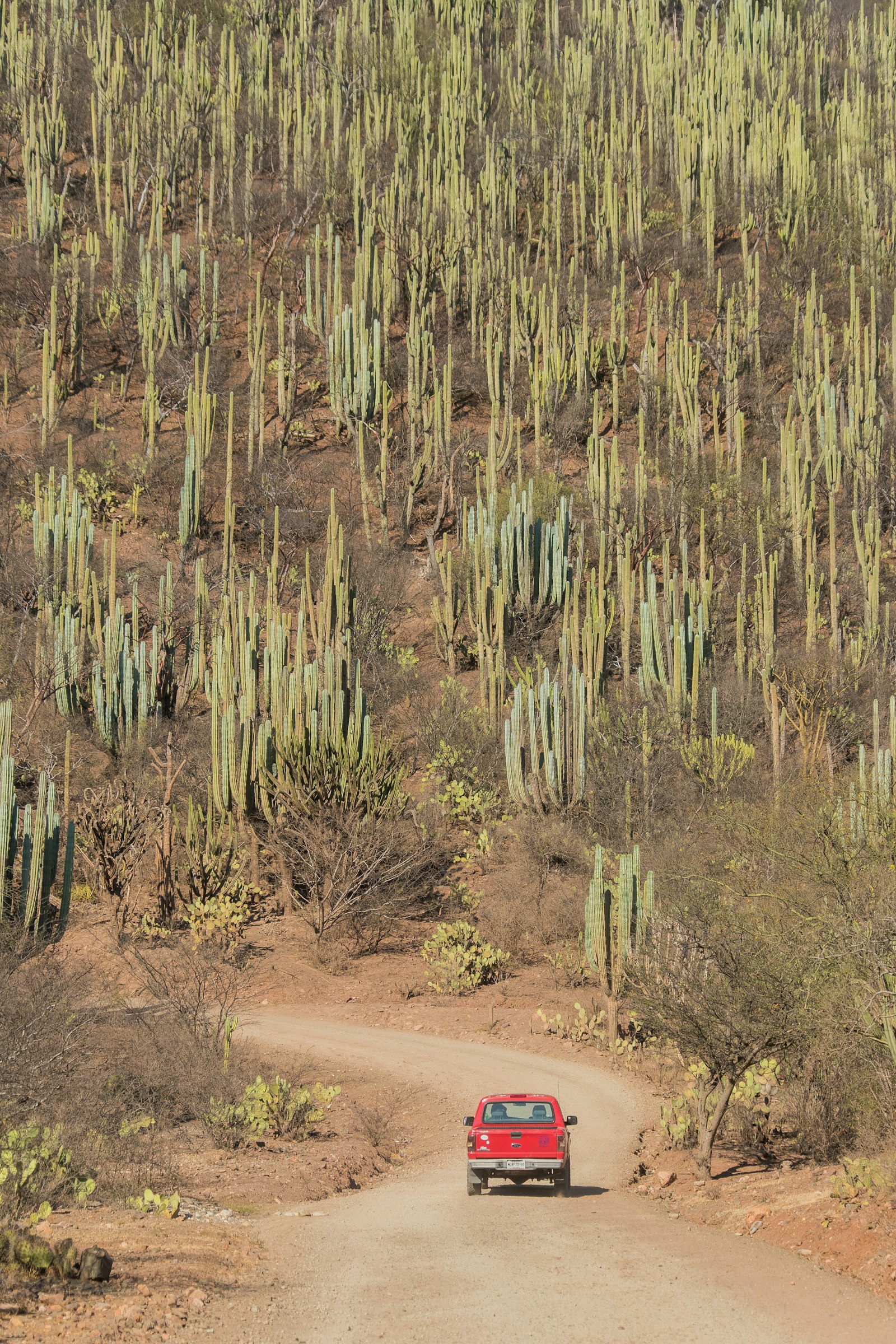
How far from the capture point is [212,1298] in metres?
6.15

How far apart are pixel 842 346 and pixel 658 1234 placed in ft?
88.7

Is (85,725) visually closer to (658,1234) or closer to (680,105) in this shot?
(658,1234)

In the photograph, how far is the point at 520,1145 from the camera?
9.07 m

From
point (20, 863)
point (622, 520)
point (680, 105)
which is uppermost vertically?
point (680, 105)

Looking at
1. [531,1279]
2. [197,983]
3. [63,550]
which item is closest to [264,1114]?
[197,983]

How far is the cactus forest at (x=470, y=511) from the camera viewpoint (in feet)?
47.6

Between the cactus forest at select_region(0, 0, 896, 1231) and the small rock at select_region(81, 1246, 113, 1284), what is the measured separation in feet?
8.51

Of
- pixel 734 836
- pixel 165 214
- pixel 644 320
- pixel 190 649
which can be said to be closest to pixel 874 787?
pixel 734 836

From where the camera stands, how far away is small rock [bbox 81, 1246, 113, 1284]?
19.6 ft

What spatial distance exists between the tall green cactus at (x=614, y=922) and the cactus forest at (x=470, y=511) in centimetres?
5

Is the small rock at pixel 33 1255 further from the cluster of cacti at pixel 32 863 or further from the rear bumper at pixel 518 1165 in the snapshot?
the cluster of cacti at pixel 32 863

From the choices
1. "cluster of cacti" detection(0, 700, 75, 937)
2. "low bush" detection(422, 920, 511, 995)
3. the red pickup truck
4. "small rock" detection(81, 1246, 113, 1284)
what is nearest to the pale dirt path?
the red pickup truck

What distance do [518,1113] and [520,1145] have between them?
320 millimetres

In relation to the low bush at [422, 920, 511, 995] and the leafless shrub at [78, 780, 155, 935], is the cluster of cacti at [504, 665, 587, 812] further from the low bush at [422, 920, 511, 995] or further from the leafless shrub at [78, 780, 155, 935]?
the leafless shrub at [78, 780, 155, 935]
